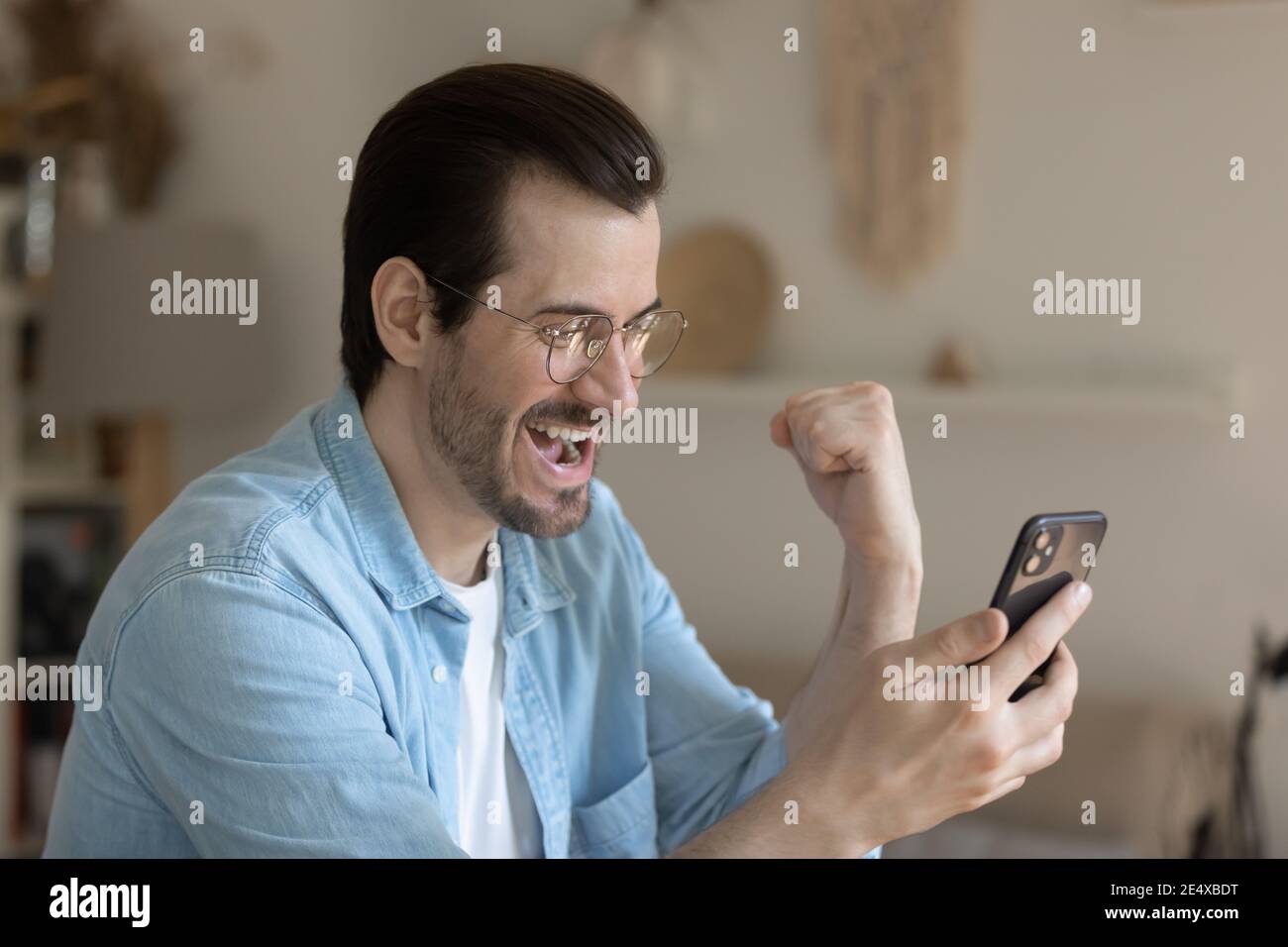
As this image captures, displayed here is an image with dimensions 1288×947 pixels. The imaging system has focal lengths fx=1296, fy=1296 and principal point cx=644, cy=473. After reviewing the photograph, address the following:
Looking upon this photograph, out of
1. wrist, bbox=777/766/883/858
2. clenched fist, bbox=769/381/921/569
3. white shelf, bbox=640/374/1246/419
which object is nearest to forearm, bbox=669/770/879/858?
wrist, bbox=777/766/883/858

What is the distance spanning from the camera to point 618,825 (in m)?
1.08

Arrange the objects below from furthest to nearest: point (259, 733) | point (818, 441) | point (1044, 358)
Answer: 1. point (1044, 358)
2. point (818, 441)
3. point (259, 733)

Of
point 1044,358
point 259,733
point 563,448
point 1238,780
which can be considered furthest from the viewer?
point 1044,358

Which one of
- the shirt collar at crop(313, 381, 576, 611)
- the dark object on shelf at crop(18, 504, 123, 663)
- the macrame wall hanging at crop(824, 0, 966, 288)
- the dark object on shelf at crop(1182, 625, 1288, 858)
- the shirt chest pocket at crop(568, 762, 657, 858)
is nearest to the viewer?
the shirt collar at crop(313, 381, 576, 611)

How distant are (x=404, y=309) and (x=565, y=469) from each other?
0.18m

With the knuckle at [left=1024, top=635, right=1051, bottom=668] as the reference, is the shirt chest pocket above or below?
below

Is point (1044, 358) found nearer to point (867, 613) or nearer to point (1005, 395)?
point (1005, 395)

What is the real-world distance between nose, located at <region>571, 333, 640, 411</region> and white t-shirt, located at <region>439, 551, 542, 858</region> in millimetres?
178

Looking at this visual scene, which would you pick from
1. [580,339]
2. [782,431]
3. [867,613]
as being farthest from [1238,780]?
[580,339]

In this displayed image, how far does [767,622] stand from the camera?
2350 millimetres

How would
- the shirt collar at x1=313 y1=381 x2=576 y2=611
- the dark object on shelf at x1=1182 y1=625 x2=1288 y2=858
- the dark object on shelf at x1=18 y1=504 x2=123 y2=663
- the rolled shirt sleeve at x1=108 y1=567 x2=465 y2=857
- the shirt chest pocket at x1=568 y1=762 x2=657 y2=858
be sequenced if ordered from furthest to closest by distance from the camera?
the dark object on shelf at x1=18 y1=504 x2=123 y2=663 → the dark object on shelf at x1=1182 y1=625 x2=1288 y2=858 → the shirt chest pocket at x1=568 y1=762 x2=657 y2=858 → the shirt collar at x1=313 y1=381 x2=576 y2=611 → the rolled shirt sleeve at x1=108 y1=567 x2=465 y2=857

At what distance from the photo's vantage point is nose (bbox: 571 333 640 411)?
3.30 feet

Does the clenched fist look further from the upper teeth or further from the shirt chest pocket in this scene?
the shirt chest pocket

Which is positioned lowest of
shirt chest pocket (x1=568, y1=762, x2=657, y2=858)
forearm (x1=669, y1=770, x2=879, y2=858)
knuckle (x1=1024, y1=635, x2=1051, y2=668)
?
shirt chest pocket (x1=568, y1=762, x2=657, y2=858)
